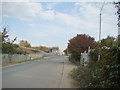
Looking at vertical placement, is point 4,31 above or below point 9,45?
above

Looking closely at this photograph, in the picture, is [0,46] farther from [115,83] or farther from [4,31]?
[115,83]

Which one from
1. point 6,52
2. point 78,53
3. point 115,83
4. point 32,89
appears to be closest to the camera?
point 115,83

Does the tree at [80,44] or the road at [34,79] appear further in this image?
the tree at [80,44]

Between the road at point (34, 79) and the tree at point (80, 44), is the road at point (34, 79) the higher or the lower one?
the lower one

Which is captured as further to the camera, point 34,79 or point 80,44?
point 80,44

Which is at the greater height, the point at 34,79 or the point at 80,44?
the point at 80,44

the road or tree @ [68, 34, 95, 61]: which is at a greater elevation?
tree @ [68, 34, 95, 61]

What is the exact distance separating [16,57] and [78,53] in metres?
13.3

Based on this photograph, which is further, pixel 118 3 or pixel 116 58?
pixel 116 58

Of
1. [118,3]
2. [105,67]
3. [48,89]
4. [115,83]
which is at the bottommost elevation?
[48,89]

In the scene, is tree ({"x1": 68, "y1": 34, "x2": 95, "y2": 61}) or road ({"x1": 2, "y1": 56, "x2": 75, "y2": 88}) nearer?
road ({"x1": 2, "y1": 56, "x2": 75, "y2": 88})

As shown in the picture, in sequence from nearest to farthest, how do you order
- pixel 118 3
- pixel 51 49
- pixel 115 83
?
pixel 118 3 → pixel 115 83 → pixel 51 49

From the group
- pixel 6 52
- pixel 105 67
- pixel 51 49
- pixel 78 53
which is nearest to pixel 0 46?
pixel 6 52

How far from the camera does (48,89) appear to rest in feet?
30.4
